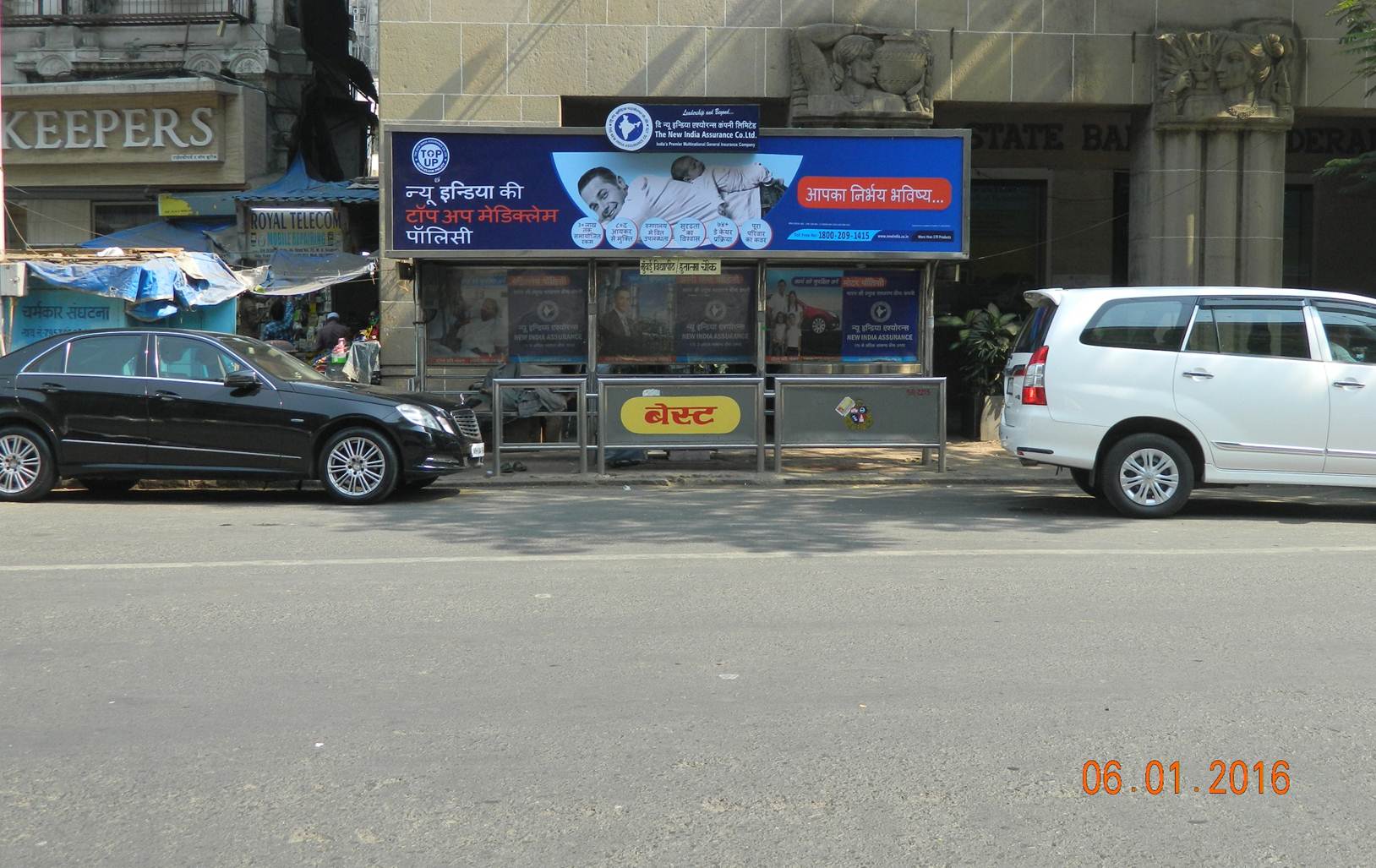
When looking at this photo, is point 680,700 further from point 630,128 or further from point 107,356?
point 630,128

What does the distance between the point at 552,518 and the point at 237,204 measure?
40.6 ft

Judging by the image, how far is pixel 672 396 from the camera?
13.0 m

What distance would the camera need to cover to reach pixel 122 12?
21312mm

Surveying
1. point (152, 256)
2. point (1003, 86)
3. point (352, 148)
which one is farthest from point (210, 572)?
point (352, 148)

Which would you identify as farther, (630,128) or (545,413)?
(630,128)

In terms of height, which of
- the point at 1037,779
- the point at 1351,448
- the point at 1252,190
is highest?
the point at 1252,190

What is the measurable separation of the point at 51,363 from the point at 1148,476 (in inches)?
373

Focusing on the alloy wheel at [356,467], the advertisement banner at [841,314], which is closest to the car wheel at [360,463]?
the alloy wheel at [356,467]

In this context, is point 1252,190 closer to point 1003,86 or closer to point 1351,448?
point 1003,86

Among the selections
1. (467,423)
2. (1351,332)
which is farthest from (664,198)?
(1351,332)

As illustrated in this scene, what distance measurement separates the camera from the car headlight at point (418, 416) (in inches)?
436

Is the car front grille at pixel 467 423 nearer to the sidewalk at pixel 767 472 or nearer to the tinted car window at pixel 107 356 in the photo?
the sidewalk at pixel 767 472

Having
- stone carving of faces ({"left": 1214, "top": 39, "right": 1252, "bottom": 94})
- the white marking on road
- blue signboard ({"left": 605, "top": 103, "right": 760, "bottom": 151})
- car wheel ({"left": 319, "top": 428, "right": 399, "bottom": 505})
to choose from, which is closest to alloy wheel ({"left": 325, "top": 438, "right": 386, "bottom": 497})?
car wheel ({"left": 319, "top": 428, "right": 399, "bottom": 505})

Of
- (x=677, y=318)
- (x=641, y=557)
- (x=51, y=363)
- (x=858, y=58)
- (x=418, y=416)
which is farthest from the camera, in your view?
(x=858, y=58)
